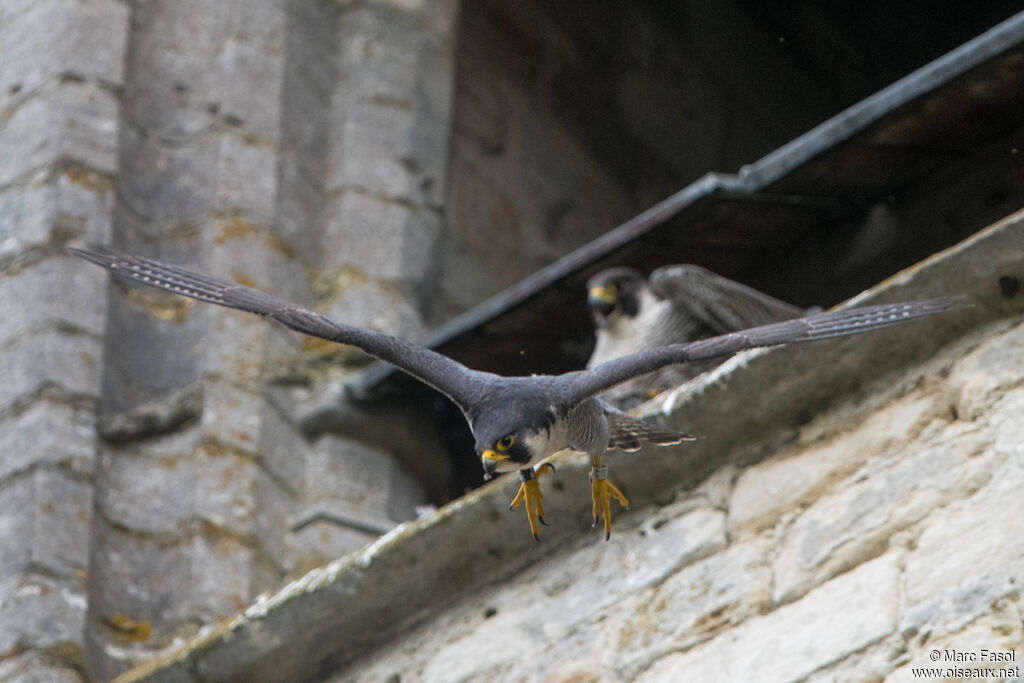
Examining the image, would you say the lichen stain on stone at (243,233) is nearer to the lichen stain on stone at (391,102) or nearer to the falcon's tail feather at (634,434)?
the lichen stain on stone at (391,102)

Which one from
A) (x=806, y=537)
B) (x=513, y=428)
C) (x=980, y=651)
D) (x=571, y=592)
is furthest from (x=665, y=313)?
(x=980, y=651)

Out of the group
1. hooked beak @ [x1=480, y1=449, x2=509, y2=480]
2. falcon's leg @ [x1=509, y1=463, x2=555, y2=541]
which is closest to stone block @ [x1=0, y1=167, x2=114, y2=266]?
falcon's leg @ [x1=509, y1=463, x2=555, y2=541]

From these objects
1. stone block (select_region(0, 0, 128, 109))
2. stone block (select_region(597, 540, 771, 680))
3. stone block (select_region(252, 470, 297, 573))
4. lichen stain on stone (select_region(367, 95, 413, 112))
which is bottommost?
stone block (select_region(597, 540, 771, 680))

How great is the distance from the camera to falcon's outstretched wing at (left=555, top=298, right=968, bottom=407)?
3951mm

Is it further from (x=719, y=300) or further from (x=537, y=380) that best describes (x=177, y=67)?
(x=537, y=380)

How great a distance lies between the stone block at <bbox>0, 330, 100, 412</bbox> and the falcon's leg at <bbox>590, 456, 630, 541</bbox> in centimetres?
209

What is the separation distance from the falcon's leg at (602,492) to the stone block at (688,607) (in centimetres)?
18

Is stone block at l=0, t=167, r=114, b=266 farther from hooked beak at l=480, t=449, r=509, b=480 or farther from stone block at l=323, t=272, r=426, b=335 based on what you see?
hooked beak at l=480, t=449, r=509, b=480

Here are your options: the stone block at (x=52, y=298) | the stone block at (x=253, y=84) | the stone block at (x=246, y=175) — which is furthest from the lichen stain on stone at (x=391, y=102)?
the stone block at (x=52, y=298)

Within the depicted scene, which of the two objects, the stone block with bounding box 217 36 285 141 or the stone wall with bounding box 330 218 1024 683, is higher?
the stone block with bounding box 217 36 285 141

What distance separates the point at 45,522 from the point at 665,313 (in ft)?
5.95

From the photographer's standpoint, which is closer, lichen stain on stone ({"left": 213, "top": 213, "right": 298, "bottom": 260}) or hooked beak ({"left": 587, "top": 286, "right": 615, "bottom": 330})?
hooked beak ({"left": 587, "top": 286, "right": 615, "bottom": 330})

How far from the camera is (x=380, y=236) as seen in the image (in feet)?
22.7

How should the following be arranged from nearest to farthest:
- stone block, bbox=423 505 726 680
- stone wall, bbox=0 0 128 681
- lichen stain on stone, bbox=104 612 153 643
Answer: stone block, bbox=423 505 726 680
stone wall, bbox=0 0 128 681
lichen stain on stone, bbox=104 612 153 643
